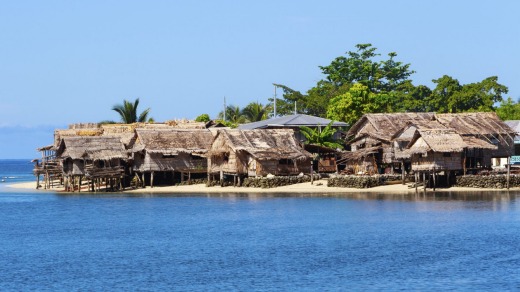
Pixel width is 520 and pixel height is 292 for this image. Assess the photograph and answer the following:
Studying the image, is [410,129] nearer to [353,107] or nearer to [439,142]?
[439,142]

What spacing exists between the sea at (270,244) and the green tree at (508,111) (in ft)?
111

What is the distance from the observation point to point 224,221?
50406 millimetres

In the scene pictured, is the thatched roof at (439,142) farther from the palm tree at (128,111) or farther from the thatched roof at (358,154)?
the palm tree at (128,111)

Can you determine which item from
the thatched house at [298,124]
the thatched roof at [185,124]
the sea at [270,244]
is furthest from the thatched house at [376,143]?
the thatched roof at [185,124]

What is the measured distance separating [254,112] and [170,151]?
3145 centimetres

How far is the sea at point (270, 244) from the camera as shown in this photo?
107ft

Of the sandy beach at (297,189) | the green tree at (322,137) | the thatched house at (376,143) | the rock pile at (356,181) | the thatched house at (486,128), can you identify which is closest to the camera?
the sandy beach at (297,189)

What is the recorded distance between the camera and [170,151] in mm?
71562

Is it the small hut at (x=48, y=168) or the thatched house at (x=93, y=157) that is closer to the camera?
the thatched house at (x=93, y=157)

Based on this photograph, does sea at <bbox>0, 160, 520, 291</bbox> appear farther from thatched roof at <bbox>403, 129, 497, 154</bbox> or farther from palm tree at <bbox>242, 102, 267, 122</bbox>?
palm tree at <bbox>242, 102, 267, 122</bbox>

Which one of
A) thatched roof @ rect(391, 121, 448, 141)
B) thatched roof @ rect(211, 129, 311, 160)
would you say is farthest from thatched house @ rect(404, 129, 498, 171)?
thatched roof @ rect(211, 129, 311, 160)

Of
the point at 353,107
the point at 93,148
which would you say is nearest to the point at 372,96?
the point at 353,107

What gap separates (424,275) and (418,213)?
18682mm

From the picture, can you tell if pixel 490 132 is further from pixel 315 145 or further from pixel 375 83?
pixel 375 83
